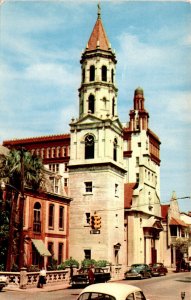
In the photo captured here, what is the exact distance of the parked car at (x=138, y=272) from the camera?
42.8 meters

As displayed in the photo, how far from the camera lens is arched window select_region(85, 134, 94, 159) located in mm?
49841

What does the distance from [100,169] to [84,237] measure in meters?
7.18

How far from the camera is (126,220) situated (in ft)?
190

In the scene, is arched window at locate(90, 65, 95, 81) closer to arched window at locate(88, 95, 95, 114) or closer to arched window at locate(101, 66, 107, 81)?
arched window at locate(101, 66, 107, 81)

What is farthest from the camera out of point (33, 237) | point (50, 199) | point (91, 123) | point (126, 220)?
point (126, 220)

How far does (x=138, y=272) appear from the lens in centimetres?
4394

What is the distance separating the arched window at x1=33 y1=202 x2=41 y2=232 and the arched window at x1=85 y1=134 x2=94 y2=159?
8.70m

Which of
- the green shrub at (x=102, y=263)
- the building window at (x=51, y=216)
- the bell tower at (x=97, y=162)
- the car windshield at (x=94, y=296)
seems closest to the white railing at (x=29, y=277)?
the green shrub at (x=102, y=263)

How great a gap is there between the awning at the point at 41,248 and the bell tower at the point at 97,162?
589cm

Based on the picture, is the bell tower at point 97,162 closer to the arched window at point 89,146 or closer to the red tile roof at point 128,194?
the arched window at point 89,146

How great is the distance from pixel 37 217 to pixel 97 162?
897 centimetres

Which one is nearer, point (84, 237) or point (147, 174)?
point (84, 237)

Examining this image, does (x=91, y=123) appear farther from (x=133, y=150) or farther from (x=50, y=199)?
(x=133, y=150)

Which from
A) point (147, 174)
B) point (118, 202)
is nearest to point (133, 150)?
point (147, 174)
